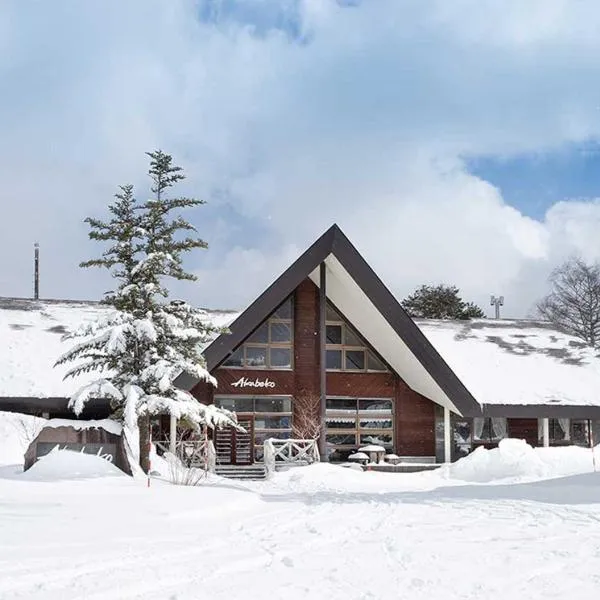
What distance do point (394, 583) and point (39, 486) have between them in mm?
6312

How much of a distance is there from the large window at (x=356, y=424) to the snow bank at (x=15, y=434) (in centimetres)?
869

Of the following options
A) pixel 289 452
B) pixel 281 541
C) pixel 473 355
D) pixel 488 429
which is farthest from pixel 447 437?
pixel 281 541

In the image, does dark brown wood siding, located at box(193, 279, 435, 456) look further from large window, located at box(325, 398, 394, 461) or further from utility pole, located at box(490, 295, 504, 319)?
utility pole, located at box(490, 295, 504, 319)

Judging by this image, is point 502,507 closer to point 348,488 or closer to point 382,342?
point 348,488

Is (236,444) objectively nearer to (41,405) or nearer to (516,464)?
(41,405)

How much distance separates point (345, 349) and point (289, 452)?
13.3 ft

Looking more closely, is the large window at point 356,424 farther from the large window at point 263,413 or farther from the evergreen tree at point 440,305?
the evergreen tree at point 440,305

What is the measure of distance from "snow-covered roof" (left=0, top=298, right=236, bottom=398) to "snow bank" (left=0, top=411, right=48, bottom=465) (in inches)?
67.2

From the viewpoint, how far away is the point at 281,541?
8.32 meters

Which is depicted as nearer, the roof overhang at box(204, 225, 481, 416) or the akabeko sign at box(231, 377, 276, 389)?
the roof overhang at box(204, 225, 481, 416)

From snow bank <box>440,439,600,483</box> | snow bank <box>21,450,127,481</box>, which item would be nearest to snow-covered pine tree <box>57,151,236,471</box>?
snow bank <box>21,450,127,481</box>

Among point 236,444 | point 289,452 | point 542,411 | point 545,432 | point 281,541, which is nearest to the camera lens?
point 281,541

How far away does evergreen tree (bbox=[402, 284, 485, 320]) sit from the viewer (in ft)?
151

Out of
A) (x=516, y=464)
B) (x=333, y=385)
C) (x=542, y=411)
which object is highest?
(x=333, y=385)
